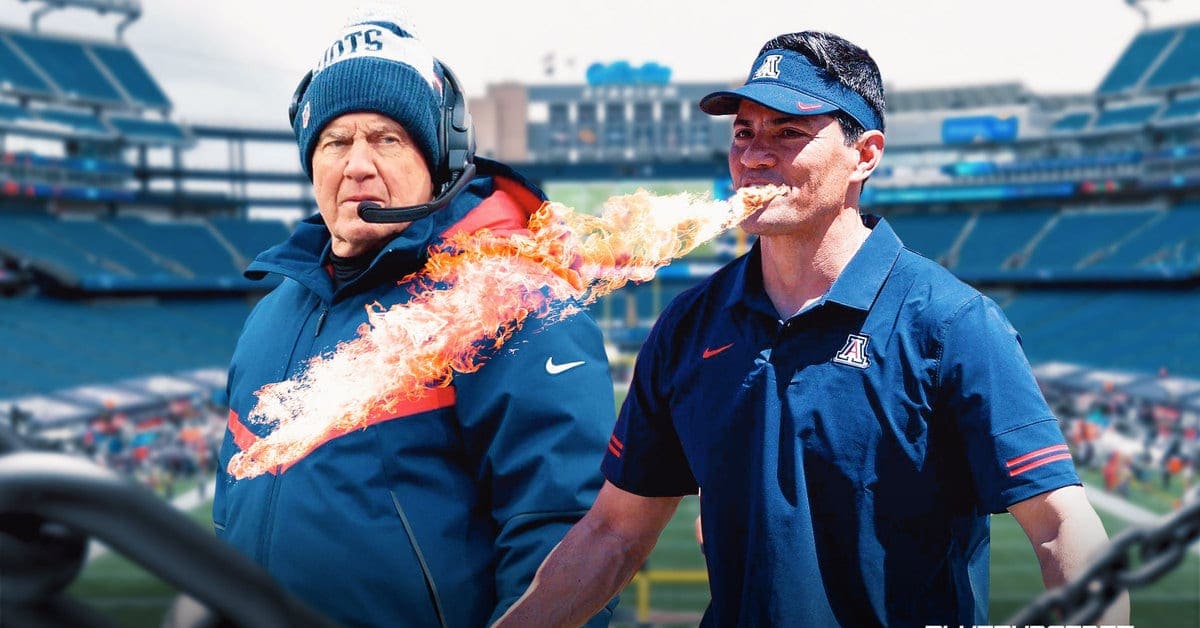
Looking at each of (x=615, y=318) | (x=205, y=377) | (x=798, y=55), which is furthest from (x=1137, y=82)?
Result: (x=798, y=55)

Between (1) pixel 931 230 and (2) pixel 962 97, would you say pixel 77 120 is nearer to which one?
(1) pixel 931 230

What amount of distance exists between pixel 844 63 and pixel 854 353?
61 cm

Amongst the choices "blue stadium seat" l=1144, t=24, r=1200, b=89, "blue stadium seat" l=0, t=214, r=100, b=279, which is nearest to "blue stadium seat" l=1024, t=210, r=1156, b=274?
"blue stadium seat" l=1144, t=24, r=1200, b=89

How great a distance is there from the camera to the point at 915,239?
3906 centimetres

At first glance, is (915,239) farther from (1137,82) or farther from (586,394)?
(586,394)

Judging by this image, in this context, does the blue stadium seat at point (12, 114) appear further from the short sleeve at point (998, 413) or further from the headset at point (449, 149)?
the short sleeve at point (998, 413)

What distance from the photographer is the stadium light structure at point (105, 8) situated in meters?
37.3

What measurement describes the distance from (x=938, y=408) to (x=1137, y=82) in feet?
148

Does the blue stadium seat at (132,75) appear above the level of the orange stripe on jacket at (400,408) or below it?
above

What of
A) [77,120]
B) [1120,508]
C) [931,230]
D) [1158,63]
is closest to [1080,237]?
[931,230]

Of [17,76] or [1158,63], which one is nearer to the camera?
[17,76]

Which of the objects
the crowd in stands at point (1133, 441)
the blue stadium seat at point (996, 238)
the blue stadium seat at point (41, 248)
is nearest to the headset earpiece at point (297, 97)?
the crowd in stands at point (1133, 441)

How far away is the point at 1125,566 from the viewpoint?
1.03 meters

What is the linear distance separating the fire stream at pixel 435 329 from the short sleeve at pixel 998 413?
47 centimetres
